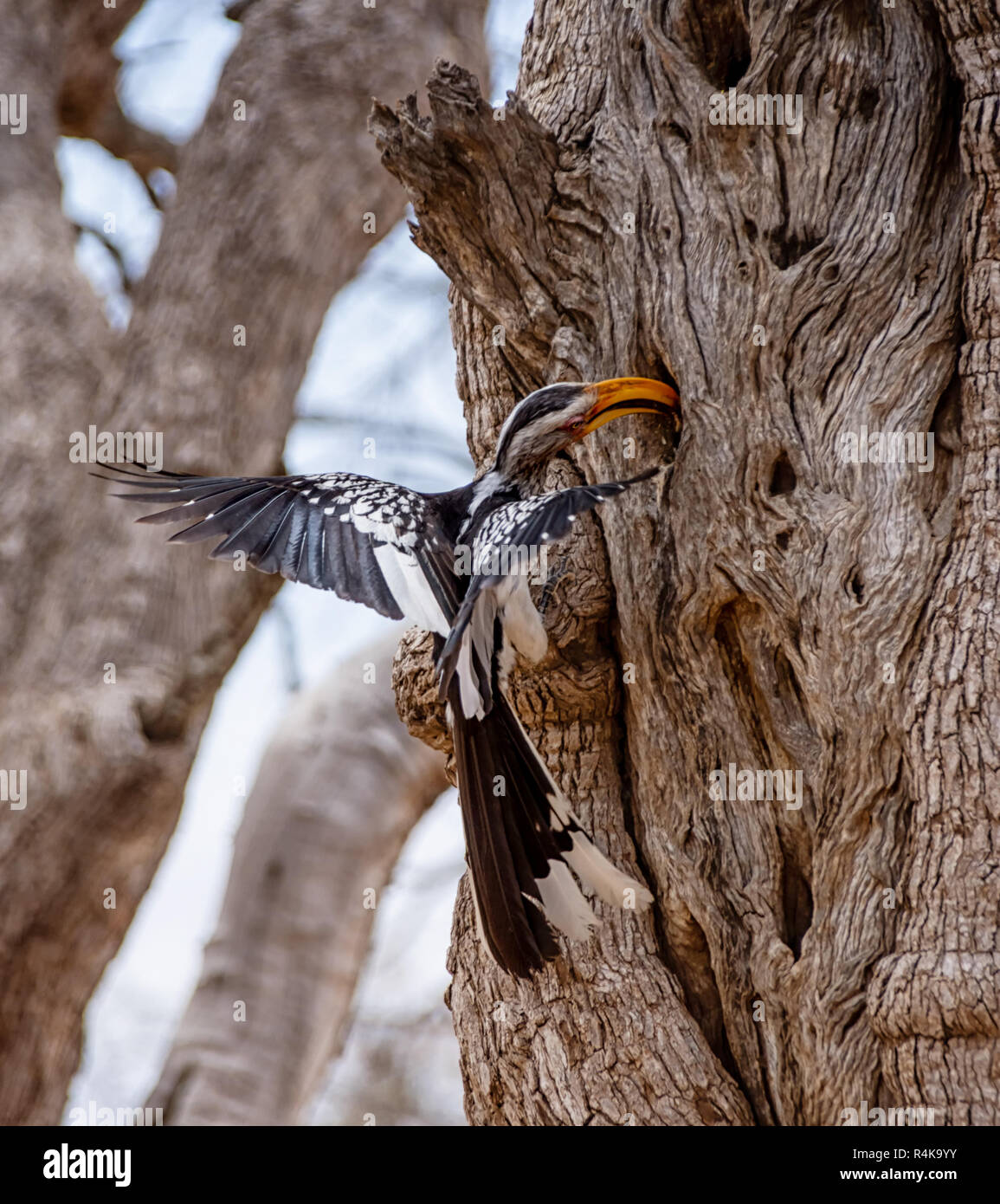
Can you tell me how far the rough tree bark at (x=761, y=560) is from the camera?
2232 mm

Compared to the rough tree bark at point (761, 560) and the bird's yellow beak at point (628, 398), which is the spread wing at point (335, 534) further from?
the bird's yellow beak at point (628, 398)

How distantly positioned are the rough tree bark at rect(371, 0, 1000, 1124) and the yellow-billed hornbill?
0.55 feet

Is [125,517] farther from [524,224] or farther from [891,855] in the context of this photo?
[891,855]

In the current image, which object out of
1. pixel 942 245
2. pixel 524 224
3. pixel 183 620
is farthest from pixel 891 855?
pixel 183 620

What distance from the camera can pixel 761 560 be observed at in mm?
Answer: 2498

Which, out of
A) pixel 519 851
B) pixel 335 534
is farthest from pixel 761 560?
pixel 335 534

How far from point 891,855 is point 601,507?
39.6 inches

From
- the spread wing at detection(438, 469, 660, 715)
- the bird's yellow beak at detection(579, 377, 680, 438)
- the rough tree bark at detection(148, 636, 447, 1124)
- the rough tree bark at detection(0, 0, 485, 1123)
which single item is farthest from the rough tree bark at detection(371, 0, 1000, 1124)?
the rough tree bark at detection(148, 636, 447, 1124)

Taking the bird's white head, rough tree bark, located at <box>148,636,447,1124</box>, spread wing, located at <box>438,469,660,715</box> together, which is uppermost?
the bird's white head

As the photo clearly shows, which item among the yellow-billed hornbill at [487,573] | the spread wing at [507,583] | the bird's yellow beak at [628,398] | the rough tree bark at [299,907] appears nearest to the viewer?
the spread wing at [507,583]

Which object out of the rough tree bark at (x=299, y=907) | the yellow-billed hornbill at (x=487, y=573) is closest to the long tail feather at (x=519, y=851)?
the yellow-billed hornbill at (x=487, y=573)

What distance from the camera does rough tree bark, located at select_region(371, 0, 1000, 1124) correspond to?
223 cm

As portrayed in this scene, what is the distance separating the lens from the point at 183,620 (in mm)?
4844

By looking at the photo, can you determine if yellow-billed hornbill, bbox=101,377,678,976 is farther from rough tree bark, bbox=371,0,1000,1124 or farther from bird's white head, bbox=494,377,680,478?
rough tree bark, bbox=371,0,1000,1124
